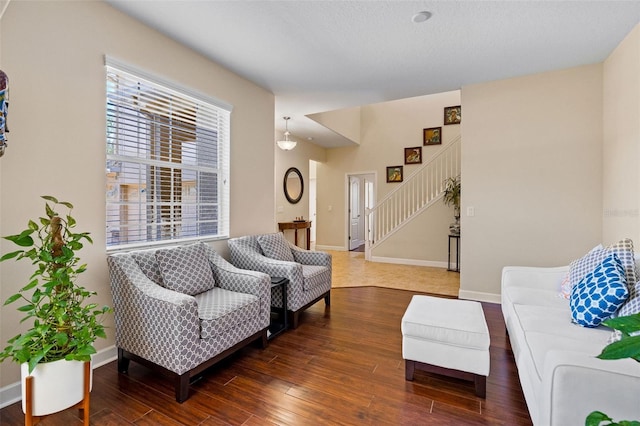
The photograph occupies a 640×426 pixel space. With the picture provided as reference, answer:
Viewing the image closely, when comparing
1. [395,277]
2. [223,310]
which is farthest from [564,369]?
[395,277]

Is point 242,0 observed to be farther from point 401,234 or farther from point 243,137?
point 401,234

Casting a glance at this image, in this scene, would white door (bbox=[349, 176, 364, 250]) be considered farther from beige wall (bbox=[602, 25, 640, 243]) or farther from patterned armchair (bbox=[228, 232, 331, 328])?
beige wall (bbox=[602, 25, 640, 243])

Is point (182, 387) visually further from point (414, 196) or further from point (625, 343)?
point (414, 196)

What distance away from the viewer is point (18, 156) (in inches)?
72.5

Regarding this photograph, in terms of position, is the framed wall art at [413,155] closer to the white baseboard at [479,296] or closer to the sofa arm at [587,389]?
the white baseboard at [479,296]

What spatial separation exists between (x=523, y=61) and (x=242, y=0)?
2.84 meters

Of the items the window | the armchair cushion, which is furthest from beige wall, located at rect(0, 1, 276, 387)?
the armchair cushion

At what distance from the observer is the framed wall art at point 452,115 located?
6.51m

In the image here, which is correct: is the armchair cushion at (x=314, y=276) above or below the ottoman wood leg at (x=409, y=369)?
above

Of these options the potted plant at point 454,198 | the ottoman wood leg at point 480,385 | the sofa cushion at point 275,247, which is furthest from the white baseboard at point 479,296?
the sofa cushion at point 275,247

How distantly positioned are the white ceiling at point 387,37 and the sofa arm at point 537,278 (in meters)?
2.05

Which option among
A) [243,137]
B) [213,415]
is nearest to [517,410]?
[213,415]

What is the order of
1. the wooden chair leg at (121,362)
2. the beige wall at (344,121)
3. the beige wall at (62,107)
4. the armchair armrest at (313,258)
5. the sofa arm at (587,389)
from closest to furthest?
the sofa arm at (587,389), the beige wall at (62,107), the wooden chair leg at (121,362), the armchair armrest at (313,258), the beige wall at (344,121)

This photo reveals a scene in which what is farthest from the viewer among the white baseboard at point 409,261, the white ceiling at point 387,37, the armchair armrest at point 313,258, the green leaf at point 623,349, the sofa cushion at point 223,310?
the white baseboard at point 409,261
